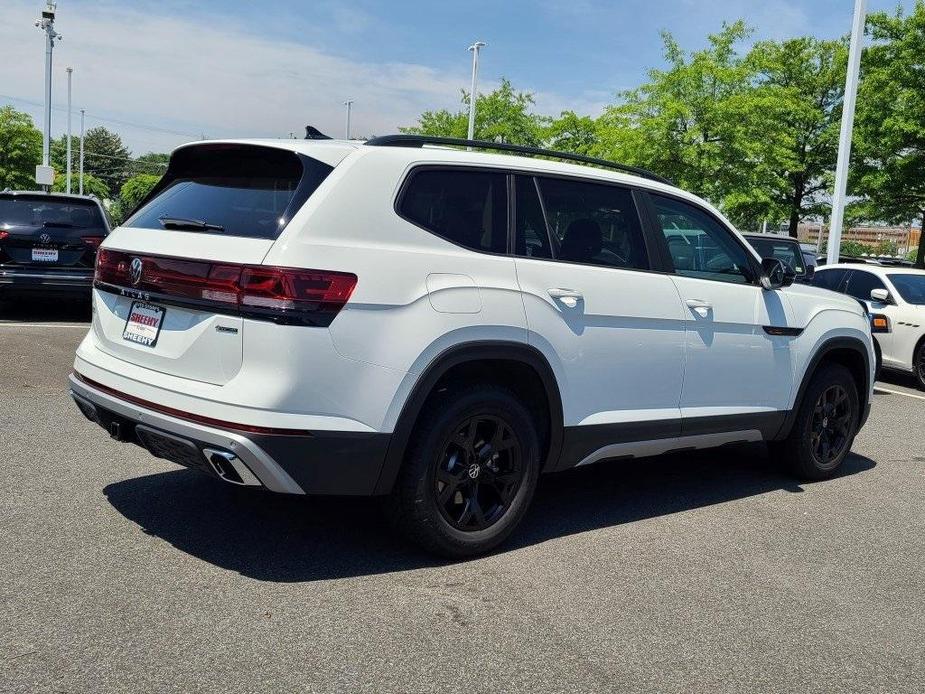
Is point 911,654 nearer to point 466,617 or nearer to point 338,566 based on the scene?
point 466,617

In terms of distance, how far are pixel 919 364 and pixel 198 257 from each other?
10128mm

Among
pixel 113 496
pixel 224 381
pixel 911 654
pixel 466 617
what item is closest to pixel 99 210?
pixel 113 496

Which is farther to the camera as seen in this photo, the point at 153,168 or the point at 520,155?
the point at 153,168

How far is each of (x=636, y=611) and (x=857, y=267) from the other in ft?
32.8

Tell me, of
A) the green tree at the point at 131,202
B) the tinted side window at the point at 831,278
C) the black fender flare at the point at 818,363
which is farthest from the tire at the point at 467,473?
the tinted side window at the point at 831,278

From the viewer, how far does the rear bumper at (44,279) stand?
10766mm

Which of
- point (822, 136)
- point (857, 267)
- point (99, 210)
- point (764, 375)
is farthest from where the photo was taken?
point (822, 136)

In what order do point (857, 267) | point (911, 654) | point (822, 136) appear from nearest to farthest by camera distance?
point (911, 654) → point (857, 267) → point (822, 136)

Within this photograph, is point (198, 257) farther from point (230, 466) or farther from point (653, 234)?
point (653, 234)

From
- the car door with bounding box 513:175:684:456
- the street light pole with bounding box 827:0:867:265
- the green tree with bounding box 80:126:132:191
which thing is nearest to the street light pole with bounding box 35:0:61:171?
the street light pole with bounding box 827:0:867:265

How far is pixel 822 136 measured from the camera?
119 feet

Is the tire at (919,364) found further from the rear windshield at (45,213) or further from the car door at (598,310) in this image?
the rear windshield at (45,213)

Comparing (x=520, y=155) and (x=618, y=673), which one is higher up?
(x=520, y=155)

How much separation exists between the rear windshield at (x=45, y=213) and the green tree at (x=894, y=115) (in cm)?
2455
